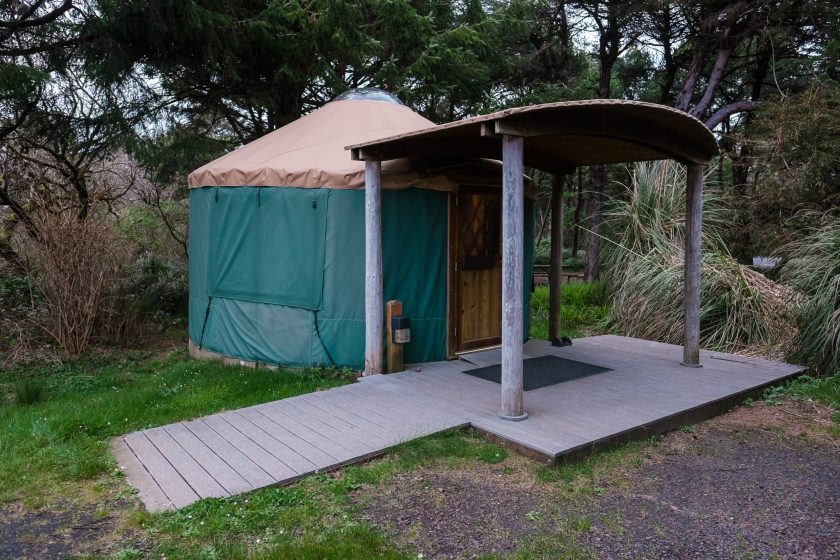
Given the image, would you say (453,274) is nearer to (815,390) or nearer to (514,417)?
(514,417)

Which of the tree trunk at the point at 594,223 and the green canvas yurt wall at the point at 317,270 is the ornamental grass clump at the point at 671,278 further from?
the green canvas yurt wall at the point at 317,270

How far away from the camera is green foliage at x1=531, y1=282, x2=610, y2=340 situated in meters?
7.11

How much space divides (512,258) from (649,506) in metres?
1.48

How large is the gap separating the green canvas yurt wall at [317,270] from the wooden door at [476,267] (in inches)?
6.2

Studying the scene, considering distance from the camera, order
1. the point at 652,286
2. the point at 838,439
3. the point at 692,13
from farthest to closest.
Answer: the point at 692,13, the point at 652,286, the point at 838,439

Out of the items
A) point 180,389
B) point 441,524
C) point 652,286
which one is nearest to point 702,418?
point 441,524

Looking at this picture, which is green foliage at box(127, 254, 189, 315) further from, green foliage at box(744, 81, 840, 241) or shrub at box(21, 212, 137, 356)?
green foliage at box(744, 81, 840, 241)

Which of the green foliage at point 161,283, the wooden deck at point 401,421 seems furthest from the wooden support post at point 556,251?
the green foliage at point 161,283

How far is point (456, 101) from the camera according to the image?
35.3 ft

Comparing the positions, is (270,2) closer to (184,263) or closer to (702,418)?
(184,263)

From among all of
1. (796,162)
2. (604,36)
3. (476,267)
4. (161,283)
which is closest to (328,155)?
(476,267)

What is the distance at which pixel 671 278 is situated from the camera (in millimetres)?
6266

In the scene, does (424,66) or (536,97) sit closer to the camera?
(424,66)

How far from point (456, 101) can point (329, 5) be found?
4305 millimetres
